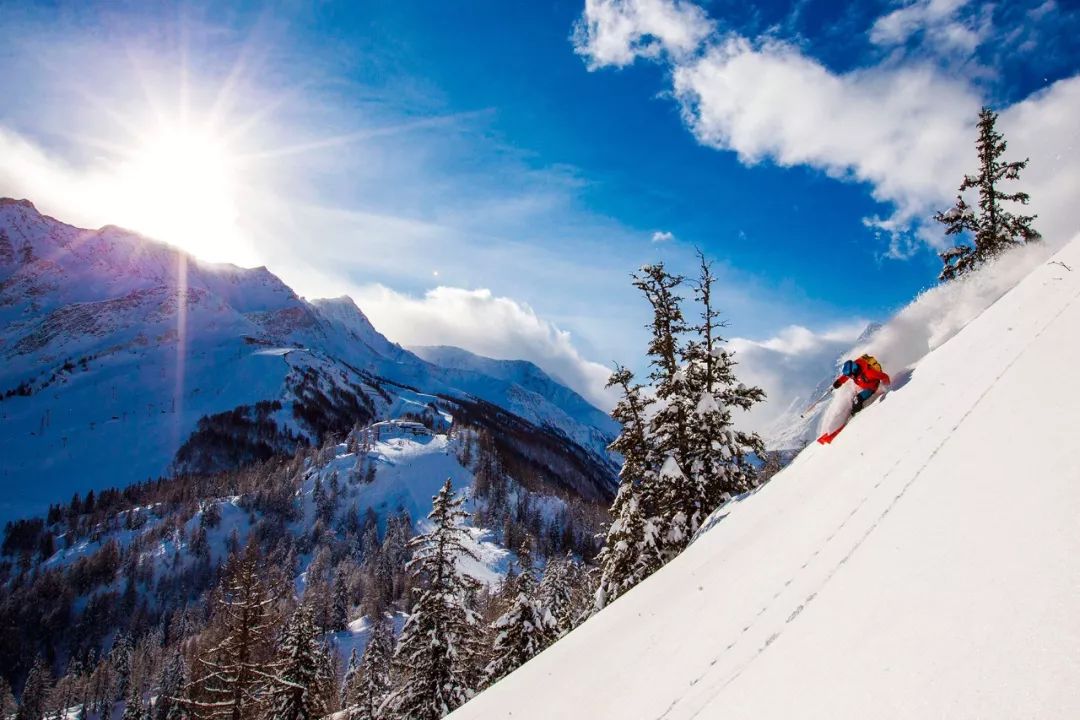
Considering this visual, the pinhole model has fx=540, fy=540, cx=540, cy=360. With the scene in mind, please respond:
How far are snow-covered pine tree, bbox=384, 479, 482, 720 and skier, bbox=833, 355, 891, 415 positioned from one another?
14.7 meters

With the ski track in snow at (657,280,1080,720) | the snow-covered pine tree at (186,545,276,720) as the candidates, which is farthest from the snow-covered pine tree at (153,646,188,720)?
the ski track in snow at (657,280,1080,720)

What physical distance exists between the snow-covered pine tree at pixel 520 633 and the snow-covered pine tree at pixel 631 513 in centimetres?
613

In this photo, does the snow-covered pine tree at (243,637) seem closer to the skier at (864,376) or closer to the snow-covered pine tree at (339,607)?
the skier at (864,376)

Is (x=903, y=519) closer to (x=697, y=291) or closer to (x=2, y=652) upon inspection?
(x=697, y=291)

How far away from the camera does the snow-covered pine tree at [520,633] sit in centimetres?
2445

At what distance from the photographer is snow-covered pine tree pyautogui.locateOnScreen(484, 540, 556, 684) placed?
2445 centimetres

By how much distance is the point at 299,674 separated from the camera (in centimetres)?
2544

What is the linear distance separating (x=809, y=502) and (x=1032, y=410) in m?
3.36

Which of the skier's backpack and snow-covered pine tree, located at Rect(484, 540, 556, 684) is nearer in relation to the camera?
the skier's backpack

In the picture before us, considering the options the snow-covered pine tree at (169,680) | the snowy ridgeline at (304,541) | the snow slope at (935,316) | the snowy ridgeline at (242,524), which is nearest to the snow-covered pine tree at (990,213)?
the snow slope at (935,316)

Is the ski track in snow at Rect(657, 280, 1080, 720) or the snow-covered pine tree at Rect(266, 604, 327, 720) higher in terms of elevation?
the ski track in snow at Rect(657, 280, 1080, 720)

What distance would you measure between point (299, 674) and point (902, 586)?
28629mm

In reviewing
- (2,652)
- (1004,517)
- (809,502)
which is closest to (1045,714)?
(1004,517)

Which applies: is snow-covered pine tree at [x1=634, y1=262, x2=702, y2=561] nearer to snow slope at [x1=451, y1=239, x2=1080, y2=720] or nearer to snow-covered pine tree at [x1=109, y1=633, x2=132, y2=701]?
snow slope at [x1=451, y1=239, x2=1080, y2=720]
